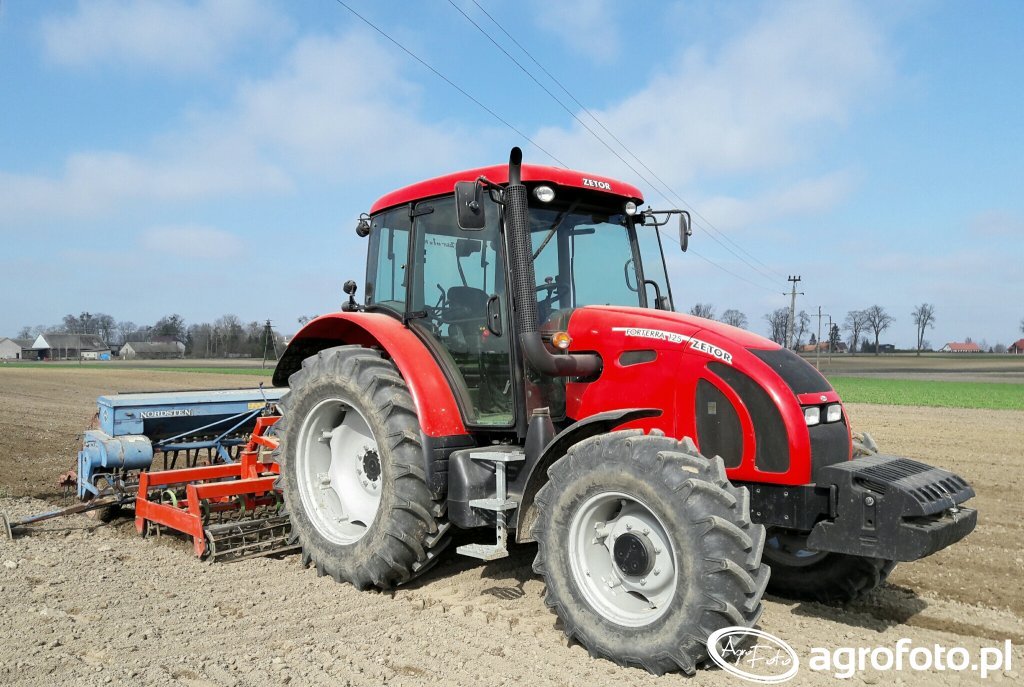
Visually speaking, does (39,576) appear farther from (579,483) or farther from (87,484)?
(579,483)

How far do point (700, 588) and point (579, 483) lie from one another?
75cm

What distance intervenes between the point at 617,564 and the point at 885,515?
120 centimetres

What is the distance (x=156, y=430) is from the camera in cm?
700

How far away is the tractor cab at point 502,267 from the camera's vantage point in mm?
4465

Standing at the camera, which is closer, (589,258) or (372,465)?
(589,258)

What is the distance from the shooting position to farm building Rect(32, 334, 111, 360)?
366 ft

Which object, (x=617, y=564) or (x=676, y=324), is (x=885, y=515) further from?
(x=676, y=324)

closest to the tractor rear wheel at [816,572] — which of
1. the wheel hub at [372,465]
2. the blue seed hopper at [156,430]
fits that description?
the wheel hub at [372,465]

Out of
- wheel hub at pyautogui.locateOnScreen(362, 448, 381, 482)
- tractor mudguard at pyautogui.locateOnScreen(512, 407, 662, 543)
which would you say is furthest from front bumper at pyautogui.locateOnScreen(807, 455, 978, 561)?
wheel hub at pyautogui.locateOnScreen(362, 448, 381, 482)

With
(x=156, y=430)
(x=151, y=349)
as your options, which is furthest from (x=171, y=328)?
(x=156, y=430)

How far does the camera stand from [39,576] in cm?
501

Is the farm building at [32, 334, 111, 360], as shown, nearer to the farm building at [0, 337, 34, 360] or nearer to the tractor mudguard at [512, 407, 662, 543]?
the farm building at [0, 337, 34, 360]

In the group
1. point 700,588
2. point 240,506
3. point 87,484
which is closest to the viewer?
point 700,588

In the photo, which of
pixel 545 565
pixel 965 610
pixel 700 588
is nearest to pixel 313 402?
pixel 545 565
